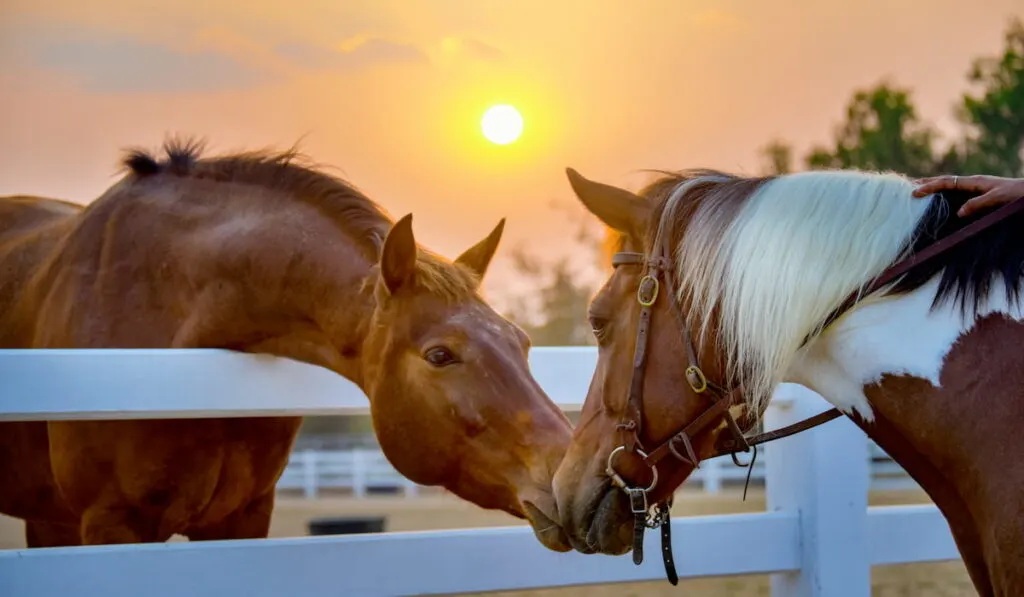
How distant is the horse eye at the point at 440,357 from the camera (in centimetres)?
337

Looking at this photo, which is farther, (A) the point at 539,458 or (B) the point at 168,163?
(B) the point at 168,163

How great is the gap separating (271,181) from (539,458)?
63.4 inches

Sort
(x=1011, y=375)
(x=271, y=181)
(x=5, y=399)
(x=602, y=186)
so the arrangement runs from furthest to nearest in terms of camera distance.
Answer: (x=271, y=181)
(x=5, y=399)
(x=602, y=186)
(x=1011, y=375)

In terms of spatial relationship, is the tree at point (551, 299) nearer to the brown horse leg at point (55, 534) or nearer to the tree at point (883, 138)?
the tree at point (883, 138)

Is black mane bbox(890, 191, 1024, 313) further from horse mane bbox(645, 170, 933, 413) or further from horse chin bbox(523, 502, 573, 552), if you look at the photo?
horse chin bbox(523, 502, 573, 552)

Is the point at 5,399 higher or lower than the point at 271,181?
lower

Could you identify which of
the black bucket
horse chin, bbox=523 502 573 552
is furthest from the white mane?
the black bucket

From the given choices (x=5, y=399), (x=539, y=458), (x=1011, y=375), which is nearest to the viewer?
(x=1011, y=375)

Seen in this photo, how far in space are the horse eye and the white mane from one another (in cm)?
105

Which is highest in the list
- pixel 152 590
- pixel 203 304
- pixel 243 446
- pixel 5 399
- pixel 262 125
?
pixel 262 125

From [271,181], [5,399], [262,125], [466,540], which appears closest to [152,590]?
[5,399]

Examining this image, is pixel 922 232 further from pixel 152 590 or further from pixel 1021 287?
pixel 152 590

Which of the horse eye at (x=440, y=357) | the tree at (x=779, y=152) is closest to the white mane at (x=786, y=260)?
the horse eye at (x=440, y=357)

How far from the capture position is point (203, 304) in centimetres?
377
